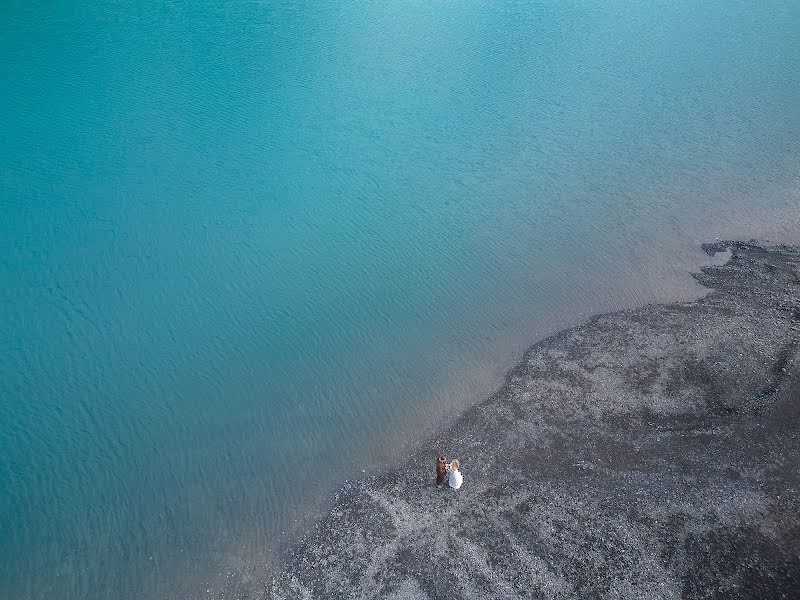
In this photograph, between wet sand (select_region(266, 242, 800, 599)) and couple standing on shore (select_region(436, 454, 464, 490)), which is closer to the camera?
wet sand (select_region(266, 242, 800, 599))

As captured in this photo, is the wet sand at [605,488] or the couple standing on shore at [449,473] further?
the couple standing on shore at [449,473]

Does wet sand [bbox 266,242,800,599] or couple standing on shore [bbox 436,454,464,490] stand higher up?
couple standing on shore [bbox 436,454,464,490]

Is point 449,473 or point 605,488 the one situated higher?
point 449,473

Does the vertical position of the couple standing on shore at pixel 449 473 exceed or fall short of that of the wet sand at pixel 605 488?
it exceeds it
